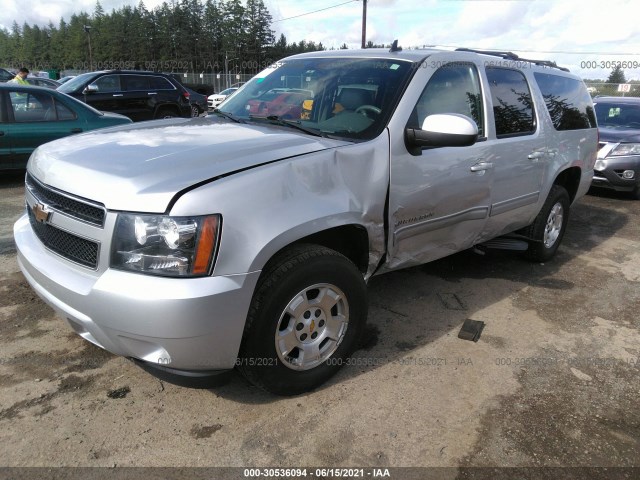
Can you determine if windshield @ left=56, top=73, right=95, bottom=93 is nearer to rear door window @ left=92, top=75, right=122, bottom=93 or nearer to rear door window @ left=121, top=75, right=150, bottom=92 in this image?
rear door window @ left=92, top=75, right=122, bottom=93

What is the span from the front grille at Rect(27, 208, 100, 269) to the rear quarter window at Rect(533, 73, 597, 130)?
3.94 meters

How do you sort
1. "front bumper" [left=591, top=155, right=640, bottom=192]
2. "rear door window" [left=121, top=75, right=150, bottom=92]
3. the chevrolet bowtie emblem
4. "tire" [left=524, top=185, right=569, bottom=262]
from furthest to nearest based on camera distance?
"rear door window" [left=121, top=75, right=150, bottom=92] < "front bumper" [left=591, top=155, right=640, bottom=192] < "tire" [left=524, top=185, right=569, bottom=262] < the chevrolet bowtie emblem

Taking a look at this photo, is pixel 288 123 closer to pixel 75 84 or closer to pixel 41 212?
pixel 41 212

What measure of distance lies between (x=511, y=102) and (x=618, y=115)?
21.9ft

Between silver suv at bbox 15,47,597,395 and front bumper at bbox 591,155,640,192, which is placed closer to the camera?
silver suv at bbox 15,47,597,395

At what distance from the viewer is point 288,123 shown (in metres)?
3.17

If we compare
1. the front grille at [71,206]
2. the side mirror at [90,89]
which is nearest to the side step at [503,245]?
the front grille at [71,206]

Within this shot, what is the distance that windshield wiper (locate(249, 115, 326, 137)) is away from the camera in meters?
2.96

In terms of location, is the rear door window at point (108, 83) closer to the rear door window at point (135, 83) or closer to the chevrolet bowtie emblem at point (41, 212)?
the rear door window at point (135, 83)

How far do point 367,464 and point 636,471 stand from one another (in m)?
1.25

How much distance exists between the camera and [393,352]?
3.19 metres

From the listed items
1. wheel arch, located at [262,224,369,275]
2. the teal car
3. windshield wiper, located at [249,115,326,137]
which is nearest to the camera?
wheel arch, located at [262,224,369,275]

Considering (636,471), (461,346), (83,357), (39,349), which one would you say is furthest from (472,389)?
(39,349)

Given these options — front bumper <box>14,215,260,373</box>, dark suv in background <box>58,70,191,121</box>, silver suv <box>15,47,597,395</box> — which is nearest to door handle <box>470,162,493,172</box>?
silver suv <box>15,47,597,395</box>
